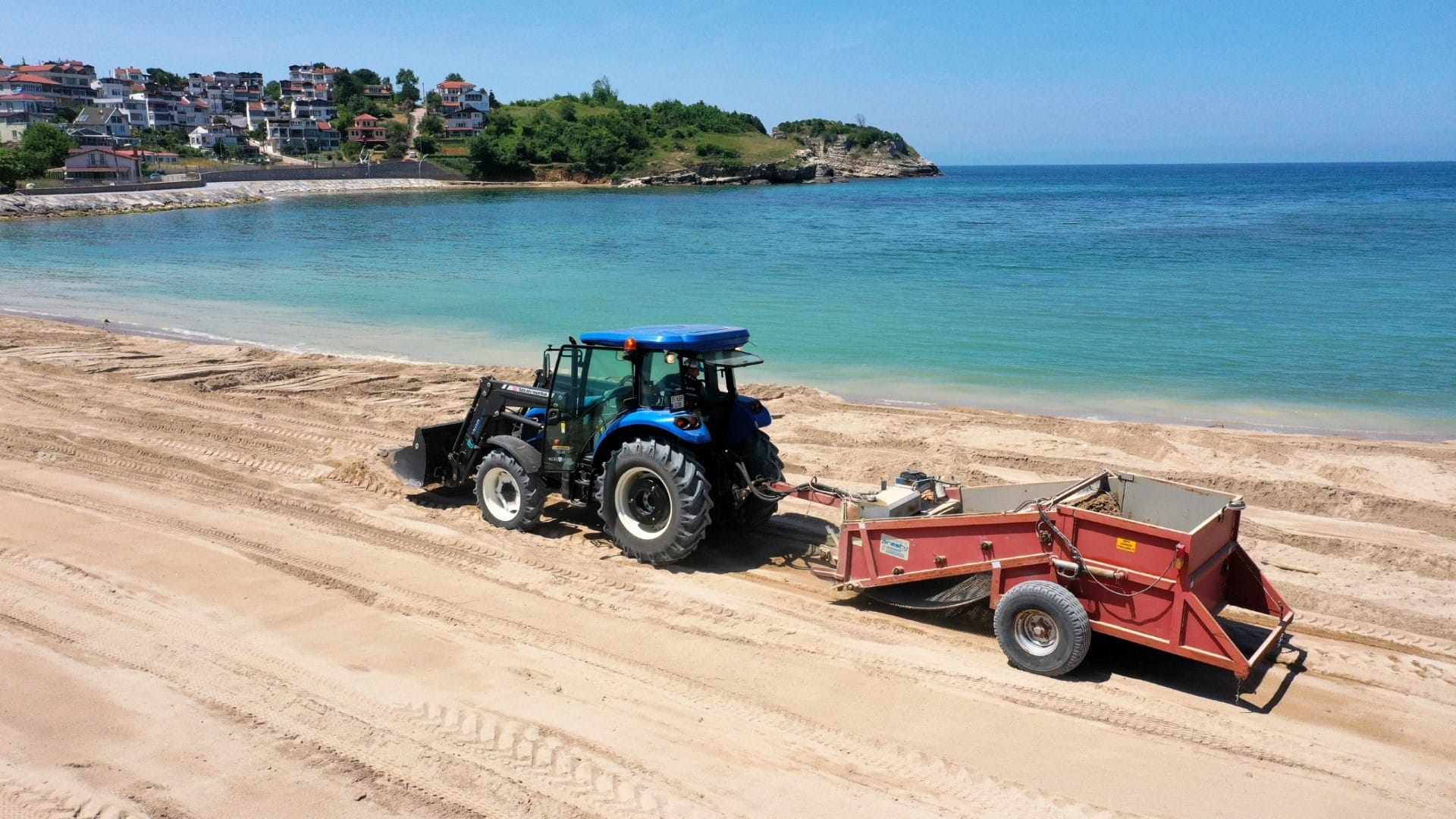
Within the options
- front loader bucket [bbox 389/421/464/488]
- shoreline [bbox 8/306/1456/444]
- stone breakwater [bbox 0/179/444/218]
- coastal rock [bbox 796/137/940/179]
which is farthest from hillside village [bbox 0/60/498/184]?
front loader bucket [bbox 389/421/464/488]

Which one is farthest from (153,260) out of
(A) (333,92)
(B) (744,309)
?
(A) (333,92)

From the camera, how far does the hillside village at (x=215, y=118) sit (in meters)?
86.8

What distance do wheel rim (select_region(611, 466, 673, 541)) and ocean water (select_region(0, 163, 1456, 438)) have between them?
26.1 feet

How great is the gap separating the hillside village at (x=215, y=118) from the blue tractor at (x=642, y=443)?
8446cm

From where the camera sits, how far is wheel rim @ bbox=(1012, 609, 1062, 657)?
19.4ft

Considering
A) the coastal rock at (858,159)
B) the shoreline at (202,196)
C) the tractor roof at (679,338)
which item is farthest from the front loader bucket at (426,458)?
the coastal rock at (858,159)

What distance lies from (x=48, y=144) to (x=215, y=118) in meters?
68.9

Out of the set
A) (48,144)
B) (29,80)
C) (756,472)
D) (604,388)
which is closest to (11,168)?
(48,144)

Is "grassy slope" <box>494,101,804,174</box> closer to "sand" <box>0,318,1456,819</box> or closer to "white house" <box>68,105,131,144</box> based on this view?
→ "white house" <box>68,105,131,144</box>

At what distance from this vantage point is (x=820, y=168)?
403 feet

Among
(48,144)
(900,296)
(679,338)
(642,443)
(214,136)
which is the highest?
(214,136)

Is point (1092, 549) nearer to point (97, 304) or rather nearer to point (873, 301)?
point (873, 301)

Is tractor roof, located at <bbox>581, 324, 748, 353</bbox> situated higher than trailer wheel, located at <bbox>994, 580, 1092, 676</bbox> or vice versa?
tractor roof, located at <bbox>581, 324, 748, 353</bbox>

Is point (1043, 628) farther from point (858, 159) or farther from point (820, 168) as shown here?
point (858, 159)
